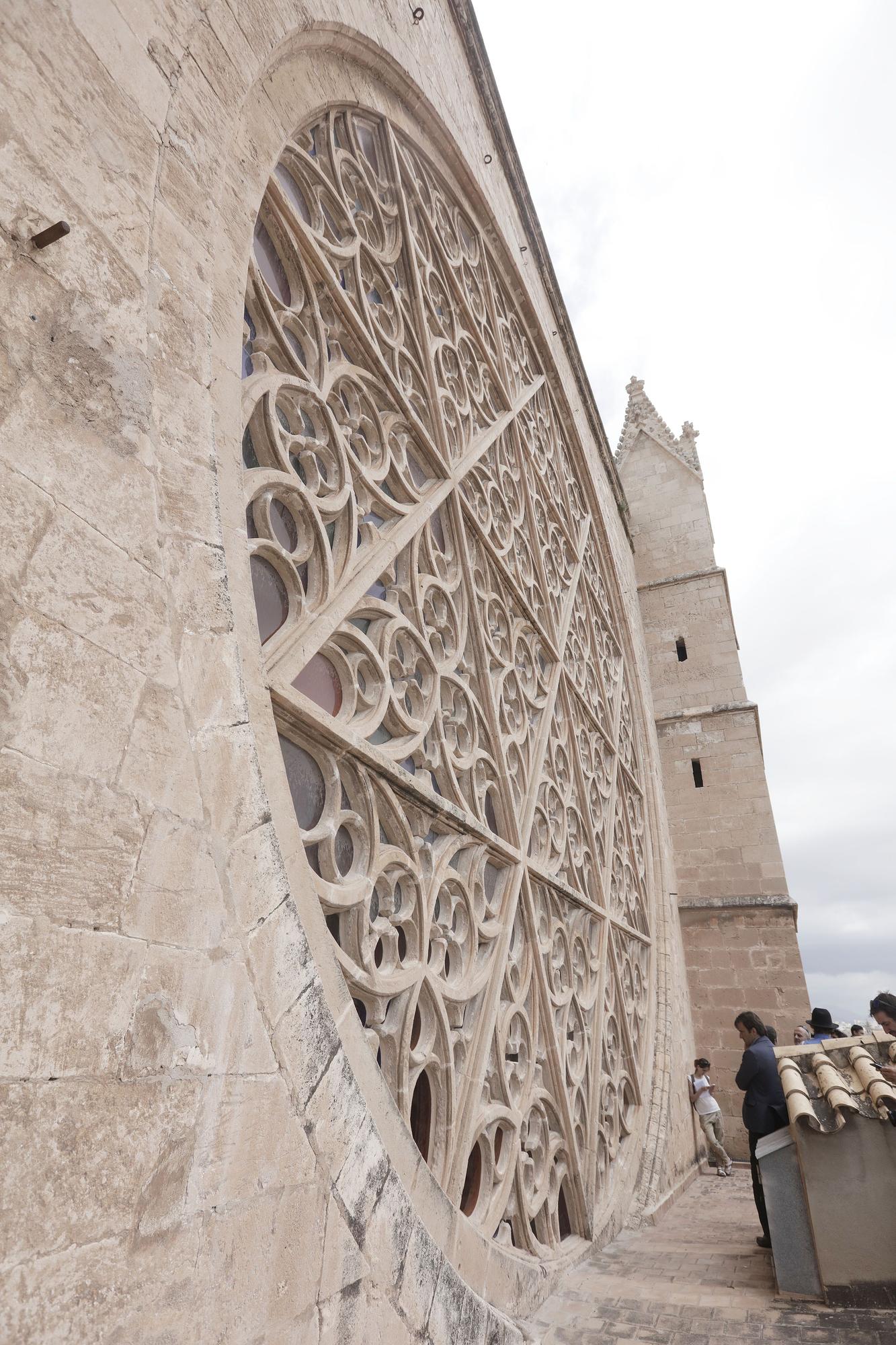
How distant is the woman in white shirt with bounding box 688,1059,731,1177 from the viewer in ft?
24.0

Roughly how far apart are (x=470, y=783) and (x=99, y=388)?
7.59 ft

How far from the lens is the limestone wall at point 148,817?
966 millimetres

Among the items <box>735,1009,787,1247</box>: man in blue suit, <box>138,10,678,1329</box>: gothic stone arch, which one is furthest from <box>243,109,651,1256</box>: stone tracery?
<box>735,1009,787,1247</box>: man in blue suit

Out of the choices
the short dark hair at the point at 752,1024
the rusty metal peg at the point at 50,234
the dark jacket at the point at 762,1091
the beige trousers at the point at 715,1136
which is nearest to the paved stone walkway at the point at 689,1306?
the dark jacket at the point at 762,1091

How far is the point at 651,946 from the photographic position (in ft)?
21.8

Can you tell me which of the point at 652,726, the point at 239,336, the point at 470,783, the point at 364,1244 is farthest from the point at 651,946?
the point at 239,336

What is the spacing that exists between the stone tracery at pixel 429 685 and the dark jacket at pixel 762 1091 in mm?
817

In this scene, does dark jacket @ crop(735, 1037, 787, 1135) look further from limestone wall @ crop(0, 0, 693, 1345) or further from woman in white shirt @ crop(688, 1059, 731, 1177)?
woman in white shirt @ crop(688, 1059, 731, 1177)

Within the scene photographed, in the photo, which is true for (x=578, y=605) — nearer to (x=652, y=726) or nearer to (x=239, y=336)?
(x=652, y=726)

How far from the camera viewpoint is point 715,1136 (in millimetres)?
7332

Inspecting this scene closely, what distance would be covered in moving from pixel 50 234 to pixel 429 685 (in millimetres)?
2010

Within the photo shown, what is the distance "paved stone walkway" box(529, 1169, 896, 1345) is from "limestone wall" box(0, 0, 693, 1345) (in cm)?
105

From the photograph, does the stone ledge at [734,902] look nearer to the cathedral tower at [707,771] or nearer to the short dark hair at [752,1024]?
the cathedral tower at [707,771]

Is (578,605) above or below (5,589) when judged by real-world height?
above
